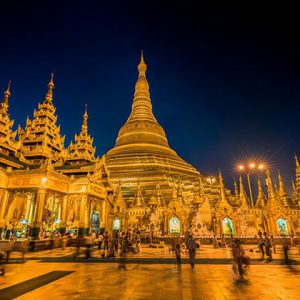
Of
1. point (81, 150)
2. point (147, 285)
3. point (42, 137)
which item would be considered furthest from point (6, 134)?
point (147, 285)

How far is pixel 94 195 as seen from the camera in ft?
72.7

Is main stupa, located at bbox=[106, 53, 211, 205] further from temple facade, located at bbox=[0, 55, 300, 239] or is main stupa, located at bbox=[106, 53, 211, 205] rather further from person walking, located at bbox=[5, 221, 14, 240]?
person walking, located at bbox=[5, 221, 14, 240]

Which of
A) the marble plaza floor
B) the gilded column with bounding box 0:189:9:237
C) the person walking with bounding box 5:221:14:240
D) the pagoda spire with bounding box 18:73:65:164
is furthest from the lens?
the pagoda spire with bounding box 18:73:65:164

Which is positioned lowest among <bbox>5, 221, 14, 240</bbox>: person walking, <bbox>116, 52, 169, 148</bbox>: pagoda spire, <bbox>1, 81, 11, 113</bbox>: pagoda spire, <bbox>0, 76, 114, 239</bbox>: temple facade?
<bbox>5, 221, 14, 240</bbox>: person walking

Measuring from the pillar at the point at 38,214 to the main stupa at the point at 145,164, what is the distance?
527 inches

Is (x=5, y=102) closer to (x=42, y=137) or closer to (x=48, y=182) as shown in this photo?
(x=42, y=137)

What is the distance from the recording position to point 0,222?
17.8m

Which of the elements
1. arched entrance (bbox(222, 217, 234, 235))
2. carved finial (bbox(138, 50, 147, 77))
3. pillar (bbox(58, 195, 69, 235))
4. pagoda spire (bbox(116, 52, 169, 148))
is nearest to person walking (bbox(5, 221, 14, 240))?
pillar (bbox(58, 195, 69, 235))

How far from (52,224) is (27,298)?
18379 mm

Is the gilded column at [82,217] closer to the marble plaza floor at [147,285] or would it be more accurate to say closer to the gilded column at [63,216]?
the gilded column at [63,216]

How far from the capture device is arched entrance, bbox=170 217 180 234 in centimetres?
2616

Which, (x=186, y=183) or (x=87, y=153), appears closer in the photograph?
(x=87, y=153)

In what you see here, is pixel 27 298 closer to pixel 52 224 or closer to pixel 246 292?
pixel 246 292

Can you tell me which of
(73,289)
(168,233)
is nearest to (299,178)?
(168,233)
